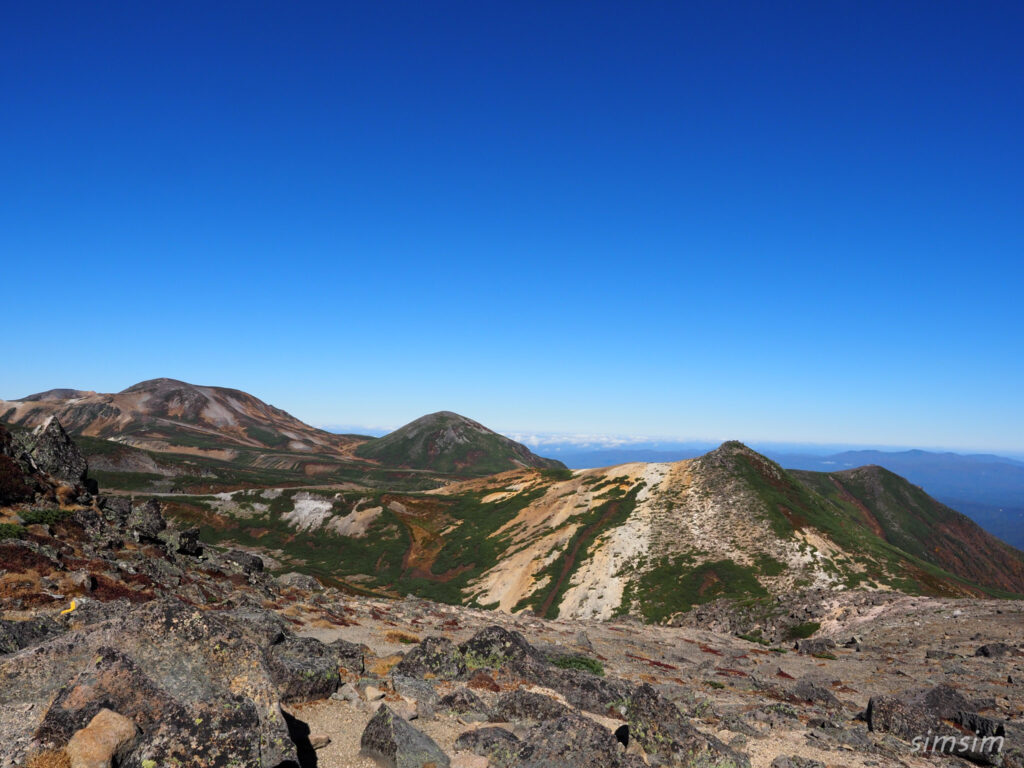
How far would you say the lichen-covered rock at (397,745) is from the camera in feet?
39.2

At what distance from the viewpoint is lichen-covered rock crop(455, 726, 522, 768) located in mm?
12680

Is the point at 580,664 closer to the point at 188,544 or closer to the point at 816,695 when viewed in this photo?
the point at 816,695

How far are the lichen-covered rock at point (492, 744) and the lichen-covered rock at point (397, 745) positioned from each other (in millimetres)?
980

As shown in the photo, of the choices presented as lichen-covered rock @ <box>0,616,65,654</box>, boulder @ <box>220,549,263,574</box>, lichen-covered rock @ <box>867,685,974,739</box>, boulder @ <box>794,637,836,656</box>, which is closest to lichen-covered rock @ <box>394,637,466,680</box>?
lichen-covered rock @ <box>0,616,65,654</box>

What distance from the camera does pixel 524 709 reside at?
52.8 ft

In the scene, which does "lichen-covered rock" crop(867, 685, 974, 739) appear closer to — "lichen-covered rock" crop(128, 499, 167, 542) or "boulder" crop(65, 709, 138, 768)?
"boulder" crop(65, 709, 138, 768)

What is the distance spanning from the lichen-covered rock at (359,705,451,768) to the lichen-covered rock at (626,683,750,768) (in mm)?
6922

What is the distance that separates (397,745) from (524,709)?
17.7 ft

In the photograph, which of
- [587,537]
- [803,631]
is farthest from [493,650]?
[587,537]

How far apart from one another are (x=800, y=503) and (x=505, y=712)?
90.8 meters

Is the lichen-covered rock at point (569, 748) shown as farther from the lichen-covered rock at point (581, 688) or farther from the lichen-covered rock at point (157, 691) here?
the lichen-covered rock at point (157, 691)

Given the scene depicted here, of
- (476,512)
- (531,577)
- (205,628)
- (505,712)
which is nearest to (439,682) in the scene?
(505,712)

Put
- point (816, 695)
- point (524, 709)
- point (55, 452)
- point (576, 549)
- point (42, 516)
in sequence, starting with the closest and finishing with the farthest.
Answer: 1. point (524, 709)
2. point (816, 695)
3. point (42, 516)
4. point (55, 452)
5. point (576, 549)

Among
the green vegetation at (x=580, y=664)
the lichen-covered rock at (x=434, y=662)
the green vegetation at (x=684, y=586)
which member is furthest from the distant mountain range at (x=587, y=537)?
the green vegetation at (x=580, y=664)
